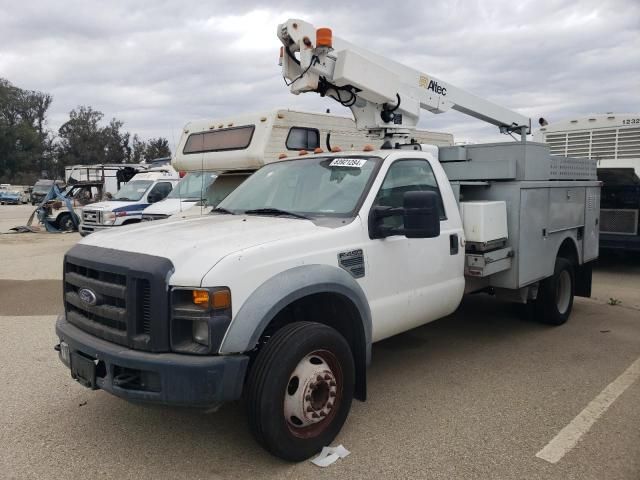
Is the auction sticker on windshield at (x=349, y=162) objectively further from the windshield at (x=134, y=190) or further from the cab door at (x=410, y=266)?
the windshield at (x=134, y=190)

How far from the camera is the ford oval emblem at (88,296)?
3344 millimetres

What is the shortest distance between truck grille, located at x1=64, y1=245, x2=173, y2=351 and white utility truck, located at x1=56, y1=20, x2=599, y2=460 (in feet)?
0.04

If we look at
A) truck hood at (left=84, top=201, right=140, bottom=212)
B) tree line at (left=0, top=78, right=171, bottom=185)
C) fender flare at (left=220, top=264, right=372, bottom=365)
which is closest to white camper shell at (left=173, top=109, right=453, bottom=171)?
truck hood at (left=84, top=201, right=140, bottom=212)

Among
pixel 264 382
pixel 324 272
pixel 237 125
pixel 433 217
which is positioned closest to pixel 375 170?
pixel 433 217

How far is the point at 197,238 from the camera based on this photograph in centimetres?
340

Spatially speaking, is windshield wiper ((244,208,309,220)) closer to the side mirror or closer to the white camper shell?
the side mirror

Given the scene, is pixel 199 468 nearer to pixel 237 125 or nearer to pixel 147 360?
pixel 147 360

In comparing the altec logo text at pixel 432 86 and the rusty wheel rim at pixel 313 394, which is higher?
the altec logo text at pixel 432 86

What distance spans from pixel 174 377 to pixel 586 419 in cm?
287

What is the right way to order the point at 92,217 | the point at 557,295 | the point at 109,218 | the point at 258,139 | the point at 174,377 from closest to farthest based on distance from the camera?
the point at 174,377, the point at 557,295, the point at 258,139, the point at 109,218, the point at 92,217

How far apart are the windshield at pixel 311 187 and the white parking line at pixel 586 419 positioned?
2007mm

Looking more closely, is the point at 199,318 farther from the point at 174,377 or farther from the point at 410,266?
the point at 410,266

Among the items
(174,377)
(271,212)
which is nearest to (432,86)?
(271,212)

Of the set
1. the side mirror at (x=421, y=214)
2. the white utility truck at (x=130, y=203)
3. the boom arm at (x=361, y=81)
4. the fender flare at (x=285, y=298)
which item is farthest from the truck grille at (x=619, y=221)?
the white utility truck at (x=130, y=203)
